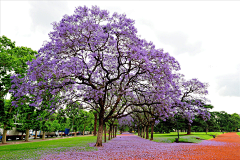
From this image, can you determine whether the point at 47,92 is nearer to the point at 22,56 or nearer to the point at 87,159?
the point at 87,159

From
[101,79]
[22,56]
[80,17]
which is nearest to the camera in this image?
[80,17]

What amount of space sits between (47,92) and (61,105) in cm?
268

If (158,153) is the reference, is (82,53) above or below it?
above

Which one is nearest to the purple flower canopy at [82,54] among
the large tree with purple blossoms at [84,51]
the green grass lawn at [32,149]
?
the large tree with purple blossoms at [84,51]

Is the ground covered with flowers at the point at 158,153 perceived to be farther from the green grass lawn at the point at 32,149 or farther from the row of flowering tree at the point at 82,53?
the row of flowering tree at the point at 82,53

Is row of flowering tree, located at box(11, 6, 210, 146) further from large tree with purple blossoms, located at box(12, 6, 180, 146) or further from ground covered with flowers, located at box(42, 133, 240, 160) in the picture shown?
ground covered with flowers, located at box(42, 133, 240, 160)

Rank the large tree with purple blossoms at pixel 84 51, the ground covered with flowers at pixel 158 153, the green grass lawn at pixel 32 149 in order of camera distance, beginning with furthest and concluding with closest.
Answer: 1. the large tree with purple blossoms at pixel 84 51
2. the green grass lawn at pixel 32 149
3. the ground covered with flowers at pixel 158 153

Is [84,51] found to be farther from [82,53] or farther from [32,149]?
[32,149]

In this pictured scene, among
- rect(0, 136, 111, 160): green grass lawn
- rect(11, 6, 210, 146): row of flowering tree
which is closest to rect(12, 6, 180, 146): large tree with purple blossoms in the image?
rect(11, 6, 210, 146): row of flowering tree

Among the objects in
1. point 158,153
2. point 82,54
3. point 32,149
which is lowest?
point 32,149

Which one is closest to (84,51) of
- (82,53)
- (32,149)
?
(82,53)

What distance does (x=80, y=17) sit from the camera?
57.3 feet

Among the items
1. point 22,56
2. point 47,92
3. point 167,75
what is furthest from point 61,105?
point 22,56

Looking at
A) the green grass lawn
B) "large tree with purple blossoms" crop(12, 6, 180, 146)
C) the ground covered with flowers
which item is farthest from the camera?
"large tree with purple blossoms" crop(12, 6, 180, 146)
